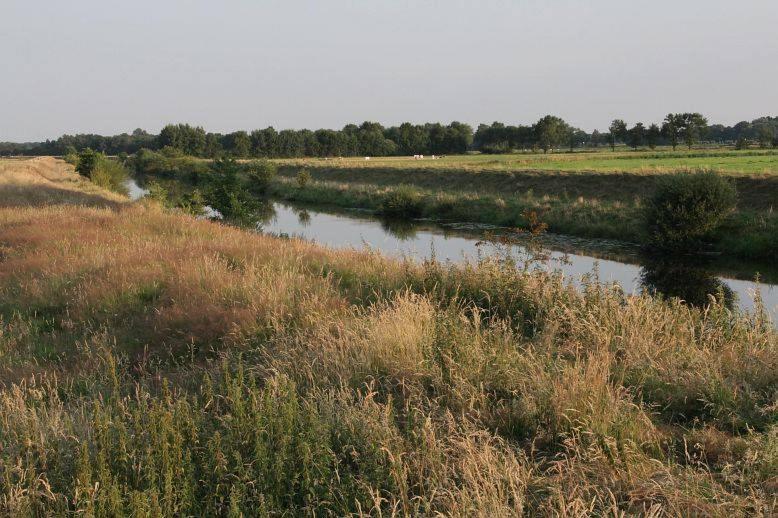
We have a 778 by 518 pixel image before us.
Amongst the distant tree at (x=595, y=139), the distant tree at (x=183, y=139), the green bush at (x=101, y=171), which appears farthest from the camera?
the distant tree at (x=183, y=139)

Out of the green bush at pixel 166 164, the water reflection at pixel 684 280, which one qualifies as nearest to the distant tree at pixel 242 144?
the green bush at pixel 166 164

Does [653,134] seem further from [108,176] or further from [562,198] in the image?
[108,176]

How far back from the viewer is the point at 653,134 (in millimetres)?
88250

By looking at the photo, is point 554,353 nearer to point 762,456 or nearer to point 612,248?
point 762,456

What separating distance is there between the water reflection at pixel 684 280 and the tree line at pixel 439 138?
74.0 metres

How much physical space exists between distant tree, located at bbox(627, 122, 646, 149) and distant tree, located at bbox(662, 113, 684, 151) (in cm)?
328

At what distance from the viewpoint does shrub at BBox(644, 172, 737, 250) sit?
72.0ft

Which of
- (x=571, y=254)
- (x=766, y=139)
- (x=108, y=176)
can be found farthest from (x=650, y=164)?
(x=108, y=176)

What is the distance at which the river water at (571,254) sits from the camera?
12.2 m

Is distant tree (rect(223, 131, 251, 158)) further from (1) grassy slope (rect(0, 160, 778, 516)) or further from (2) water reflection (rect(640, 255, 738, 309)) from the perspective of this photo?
(1) grassy slope (rect(0, 160, 778, 516))

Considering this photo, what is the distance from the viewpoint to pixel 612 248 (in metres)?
23.6

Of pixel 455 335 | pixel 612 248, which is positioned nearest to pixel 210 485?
pixel 455 335

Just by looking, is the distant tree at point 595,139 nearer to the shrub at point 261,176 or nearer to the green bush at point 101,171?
the shrub at point 261,176

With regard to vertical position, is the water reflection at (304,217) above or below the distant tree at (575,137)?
below
